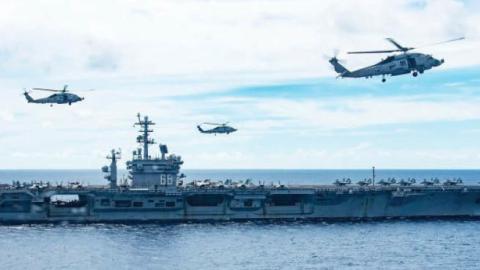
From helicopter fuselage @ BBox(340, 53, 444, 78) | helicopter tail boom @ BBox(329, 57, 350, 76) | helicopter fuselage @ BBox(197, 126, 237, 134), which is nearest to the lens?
helicopter fuselage @ BBox(340, 53, 444, 78)

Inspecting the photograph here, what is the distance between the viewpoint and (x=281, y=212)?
189 feet

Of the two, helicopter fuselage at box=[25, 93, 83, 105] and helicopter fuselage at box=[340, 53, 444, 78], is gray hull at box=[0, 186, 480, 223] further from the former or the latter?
helicopter fuselage at box=[340, 53, 444, 78]

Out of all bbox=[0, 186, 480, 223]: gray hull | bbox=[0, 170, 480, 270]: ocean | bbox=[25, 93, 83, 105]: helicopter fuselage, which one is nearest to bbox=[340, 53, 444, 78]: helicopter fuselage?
bbox=[0, 170, 480, 270]: ocean

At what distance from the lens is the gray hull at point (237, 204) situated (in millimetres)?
55469

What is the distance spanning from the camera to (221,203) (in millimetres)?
57094

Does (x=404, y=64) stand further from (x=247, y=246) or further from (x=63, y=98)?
(x=63, y=98)

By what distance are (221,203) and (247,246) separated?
483 inches

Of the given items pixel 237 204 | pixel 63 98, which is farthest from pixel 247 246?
pixel 63 98

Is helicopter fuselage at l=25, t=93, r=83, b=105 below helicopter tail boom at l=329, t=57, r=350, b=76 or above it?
below

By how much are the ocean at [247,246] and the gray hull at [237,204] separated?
150 centimetres

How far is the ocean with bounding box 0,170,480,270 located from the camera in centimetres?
3978

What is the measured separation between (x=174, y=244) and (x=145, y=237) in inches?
134

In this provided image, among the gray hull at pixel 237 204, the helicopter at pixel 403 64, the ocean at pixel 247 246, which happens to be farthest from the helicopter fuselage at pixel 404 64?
the gray hull at pixel 237 204

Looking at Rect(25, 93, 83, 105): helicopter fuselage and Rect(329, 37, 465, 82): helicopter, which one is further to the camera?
Rect(25, 93, 83, 105): helicopter fuselage
